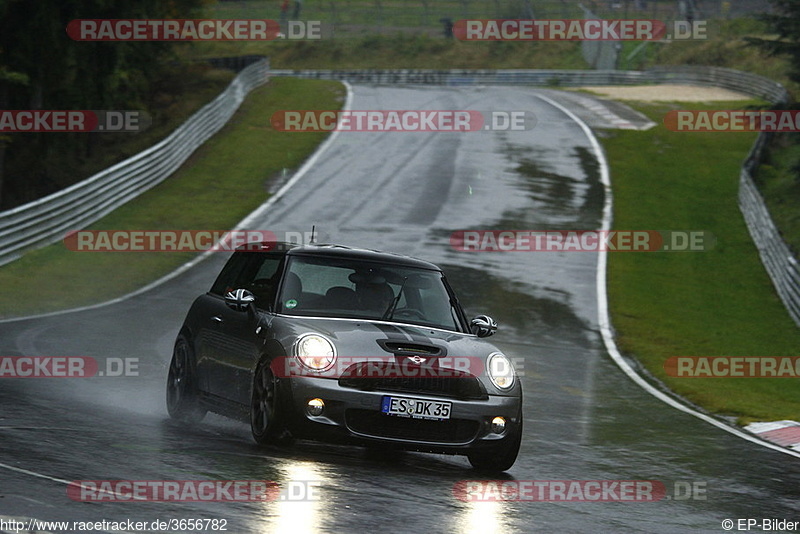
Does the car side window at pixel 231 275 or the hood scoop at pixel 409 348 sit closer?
the hood scoop at pixel 409 348

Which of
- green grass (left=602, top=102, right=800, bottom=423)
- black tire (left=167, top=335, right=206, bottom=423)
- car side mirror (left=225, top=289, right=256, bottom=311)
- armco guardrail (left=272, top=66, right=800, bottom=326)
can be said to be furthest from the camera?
armco guardrail (left=272, top=66, right=800, bottom=326)

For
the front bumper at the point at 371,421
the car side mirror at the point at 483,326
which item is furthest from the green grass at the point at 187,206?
the front bumper at the point at 371,421

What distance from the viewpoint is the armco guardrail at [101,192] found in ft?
73.9

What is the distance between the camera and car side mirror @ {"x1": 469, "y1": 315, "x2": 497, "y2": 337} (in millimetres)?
9969

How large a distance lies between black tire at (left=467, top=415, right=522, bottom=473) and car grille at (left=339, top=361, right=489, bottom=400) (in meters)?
0.47

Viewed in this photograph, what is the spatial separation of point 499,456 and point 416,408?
0.79 metres

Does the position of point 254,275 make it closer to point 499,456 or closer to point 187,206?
point 499,456

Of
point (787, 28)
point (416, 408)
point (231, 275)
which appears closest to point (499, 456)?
point (416, 408)

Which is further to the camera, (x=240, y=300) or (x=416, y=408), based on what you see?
(x=240, y=300)

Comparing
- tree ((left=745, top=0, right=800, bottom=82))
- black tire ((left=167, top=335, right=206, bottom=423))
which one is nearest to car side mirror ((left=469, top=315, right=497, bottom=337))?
black tire ((left=167, top=335, right=206, bottom=423))

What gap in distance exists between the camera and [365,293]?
9766 mm

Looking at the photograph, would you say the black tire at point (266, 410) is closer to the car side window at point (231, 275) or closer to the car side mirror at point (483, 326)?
the car side window at point (231, 275)

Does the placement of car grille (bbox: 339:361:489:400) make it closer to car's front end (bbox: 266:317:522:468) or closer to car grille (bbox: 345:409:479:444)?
car's front end (bbox: 266:317:522:468)

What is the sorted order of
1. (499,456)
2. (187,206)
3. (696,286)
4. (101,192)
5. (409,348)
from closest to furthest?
1. (409,348)
2. (499,456)
3. (696,286)
4. (101,192)
5. (187,206)
